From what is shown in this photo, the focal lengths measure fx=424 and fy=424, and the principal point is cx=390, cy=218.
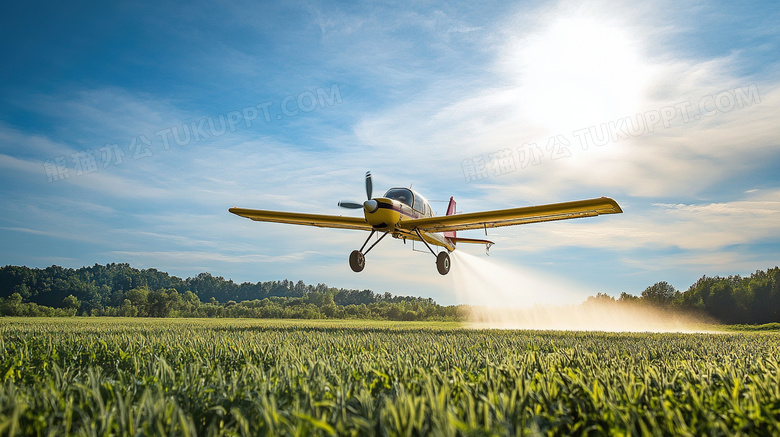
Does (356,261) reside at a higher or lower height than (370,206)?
lower

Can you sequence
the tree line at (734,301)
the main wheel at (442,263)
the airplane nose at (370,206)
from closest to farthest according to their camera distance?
the airplane nose at (370,206) → the main wheel at (442,263) → the tree line at (734,301)

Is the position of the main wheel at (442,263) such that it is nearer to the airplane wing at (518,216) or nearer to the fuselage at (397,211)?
the fuselage at (397,211)

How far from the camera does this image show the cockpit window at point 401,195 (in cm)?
1944

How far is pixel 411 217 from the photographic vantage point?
1956 cm

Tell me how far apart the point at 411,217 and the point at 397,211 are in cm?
136

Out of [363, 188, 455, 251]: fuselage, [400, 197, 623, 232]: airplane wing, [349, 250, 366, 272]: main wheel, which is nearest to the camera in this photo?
[400, 197, 623, 232]: airplane wing

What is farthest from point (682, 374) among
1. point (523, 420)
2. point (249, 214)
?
point (249, 214)

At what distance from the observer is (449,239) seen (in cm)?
2434

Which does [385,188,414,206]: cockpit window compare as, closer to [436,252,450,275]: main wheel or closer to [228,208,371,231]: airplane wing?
[228,208,371,231]: airplane wing

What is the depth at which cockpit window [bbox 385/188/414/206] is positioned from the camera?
19438 millimetres

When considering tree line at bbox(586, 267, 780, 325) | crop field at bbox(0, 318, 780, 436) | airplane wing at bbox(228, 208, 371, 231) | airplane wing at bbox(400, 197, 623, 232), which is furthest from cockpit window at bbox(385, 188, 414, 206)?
tree line at bbox(586, 267, 780, 325)

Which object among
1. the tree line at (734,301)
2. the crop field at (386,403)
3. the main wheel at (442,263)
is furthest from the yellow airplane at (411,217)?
the tree line at (734,301)

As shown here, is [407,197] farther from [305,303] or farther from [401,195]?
[305,303]

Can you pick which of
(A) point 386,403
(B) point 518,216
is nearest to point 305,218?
(B) point 518,216
